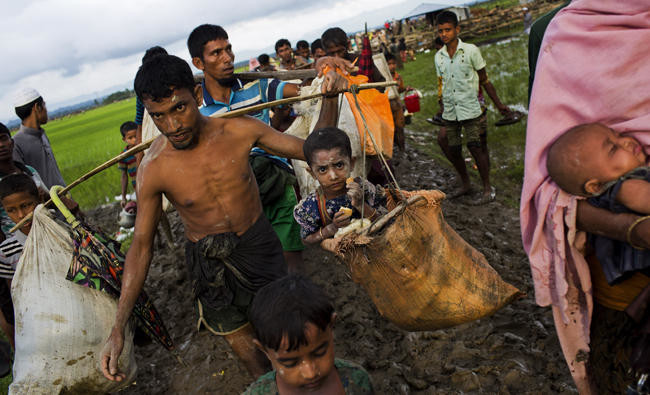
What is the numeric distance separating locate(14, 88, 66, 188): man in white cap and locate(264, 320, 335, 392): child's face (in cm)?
389

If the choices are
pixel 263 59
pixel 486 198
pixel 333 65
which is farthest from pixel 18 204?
pixel 263 59

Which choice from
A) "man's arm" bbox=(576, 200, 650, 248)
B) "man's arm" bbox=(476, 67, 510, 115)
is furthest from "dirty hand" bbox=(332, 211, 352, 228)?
"man's arm" bbox=(476, 67, 510, 115)

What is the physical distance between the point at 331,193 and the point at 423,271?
0.77 meters

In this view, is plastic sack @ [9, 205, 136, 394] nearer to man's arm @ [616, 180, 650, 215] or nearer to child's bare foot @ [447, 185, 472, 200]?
man's arm @ [616, 180, 650, 215]

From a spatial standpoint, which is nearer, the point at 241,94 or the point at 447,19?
the point at 241,94

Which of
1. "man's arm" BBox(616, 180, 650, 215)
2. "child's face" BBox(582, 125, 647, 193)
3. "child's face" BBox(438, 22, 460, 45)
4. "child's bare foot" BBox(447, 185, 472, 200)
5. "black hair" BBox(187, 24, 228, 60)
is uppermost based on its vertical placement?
"black hair" BBox(187, 24, 228, 60)

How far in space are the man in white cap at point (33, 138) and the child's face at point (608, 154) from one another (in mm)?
4471

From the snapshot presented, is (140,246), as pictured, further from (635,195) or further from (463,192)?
(463,192)

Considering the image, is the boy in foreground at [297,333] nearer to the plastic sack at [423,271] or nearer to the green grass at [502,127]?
the plastic sack at [423,271]

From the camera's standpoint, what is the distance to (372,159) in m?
3.71

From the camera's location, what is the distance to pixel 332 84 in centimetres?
216

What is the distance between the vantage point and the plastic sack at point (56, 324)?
220 cm

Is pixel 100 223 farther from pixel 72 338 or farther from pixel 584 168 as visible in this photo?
pixel 584 168

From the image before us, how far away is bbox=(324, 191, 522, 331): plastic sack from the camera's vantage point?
172cm
